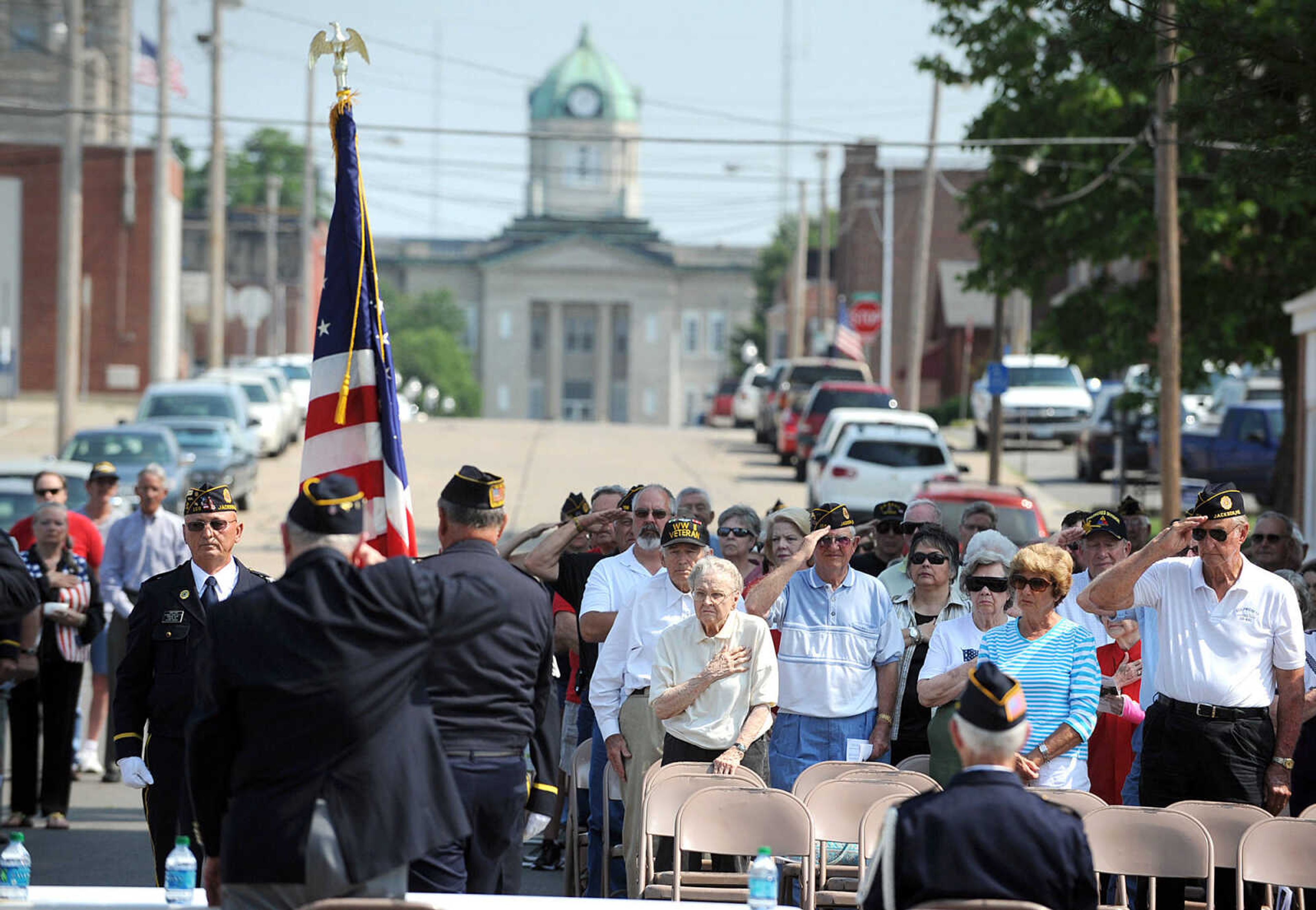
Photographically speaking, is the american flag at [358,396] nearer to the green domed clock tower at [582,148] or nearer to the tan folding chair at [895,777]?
the tan folding chair at [895,777]

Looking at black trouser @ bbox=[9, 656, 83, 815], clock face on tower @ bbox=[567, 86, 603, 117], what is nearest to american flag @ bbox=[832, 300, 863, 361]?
black trouser @ bbox=[9, 656, 83, 815]

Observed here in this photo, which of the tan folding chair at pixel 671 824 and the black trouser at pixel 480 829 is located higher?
the black trouser at pixel 480 829

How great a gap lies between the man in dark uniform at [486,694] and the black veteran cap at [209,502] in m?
1.67

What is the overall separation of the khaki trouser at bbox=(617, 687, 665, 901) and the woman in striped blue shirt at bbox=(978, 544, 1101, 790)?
1.86 metres

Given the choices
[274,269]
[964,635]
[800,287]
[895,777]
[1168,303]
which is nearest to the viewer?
[895,777]

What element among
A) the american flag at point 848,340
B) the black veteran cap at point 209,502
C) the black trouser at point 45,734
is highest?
the american flag at point 848,340

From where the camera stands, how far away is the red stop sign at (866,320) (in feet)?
159

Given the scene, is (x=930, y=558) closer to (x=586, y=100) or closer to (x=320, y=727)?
(x=320, y=727)

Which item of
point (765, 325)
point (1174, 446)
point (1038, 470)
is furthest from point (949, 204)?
point (1174, 446)

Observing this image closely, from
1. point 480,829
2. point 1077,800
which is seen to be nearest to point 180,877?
point 480,829

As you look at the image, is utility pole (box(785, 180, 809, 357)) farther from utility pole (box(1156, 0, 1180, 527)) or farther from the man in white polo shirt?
the man in white polo shirt

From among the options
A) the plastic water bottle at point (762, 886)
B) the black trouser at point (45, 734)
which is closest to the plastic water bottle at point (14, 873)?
the plastic water bottle at point (762, 886)

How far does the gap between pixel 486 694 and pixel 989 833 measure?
76.5 inches

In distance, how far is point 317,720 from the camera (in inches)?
203
